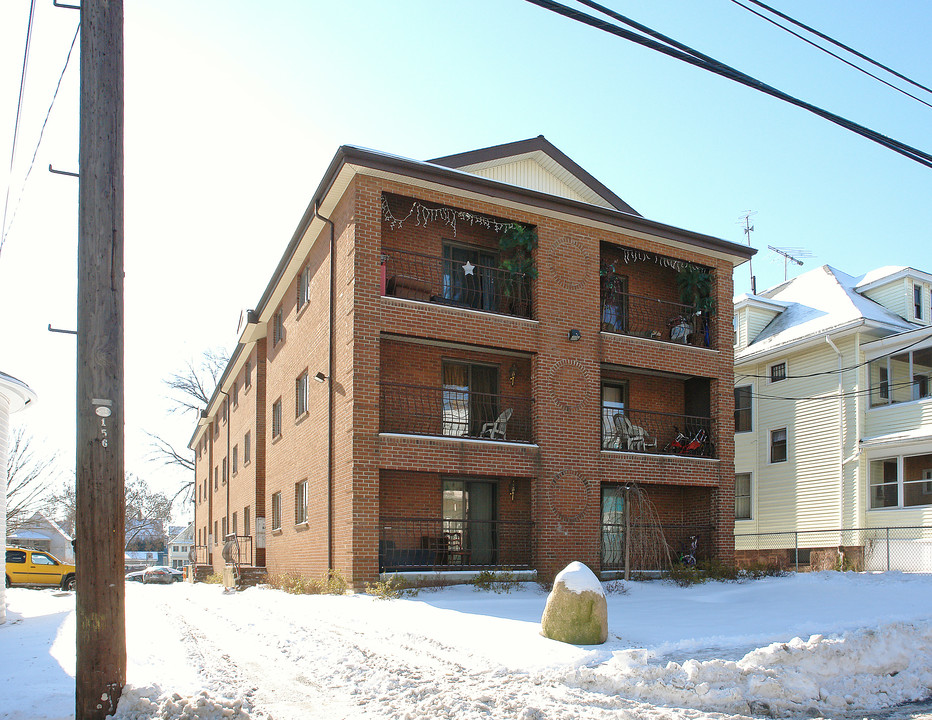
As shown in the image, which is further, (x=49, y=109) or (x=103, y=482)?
(x=49, y=109)

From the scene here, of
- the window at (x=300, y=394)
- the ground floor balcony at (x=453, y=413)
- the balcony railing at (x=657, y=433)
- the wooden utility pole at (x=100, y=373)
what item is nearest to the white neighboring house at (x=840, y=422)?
the balcony railing at (x=657, y=433)

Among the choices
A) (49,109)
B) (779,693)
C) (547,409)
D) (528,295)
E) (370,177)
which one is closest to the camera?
(779,693)

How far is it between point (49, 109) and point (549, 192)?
11.3 meters

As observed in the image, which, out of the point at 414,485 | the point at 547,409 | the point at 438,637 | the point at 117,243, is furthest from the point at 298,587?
the point at 117,243

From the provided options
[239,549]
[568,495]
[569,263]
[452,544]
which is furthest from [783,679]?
[239,549]

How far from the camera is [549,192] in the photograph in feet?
61.0

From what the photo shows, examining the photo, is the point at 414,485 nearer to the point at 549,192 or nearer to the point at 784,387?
the point at 549,192

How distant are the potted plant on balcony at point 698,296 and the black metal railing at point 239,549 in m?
14.1

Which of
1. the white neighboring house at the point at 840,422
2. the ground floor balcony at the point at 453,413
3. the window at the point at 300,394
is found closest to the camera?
the ground floor balcony at the point at 453,413

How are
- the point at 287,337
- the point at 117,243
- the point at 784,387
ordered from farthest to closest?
the point at 784,387 → the point at 287,337 → the point at 117,243

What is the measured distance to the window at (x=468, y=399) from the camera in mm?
17578

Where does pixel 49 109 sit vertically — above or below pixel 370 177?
below

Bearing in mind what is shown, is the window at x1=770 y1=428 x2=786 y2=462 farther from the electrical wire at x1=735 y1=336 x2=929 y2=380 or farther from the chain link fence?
the chain link fence

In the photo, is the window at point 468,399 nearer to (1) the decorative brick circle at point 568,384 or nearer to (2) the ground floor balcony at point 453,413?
(2) the ground floor balcony at point 453,413
